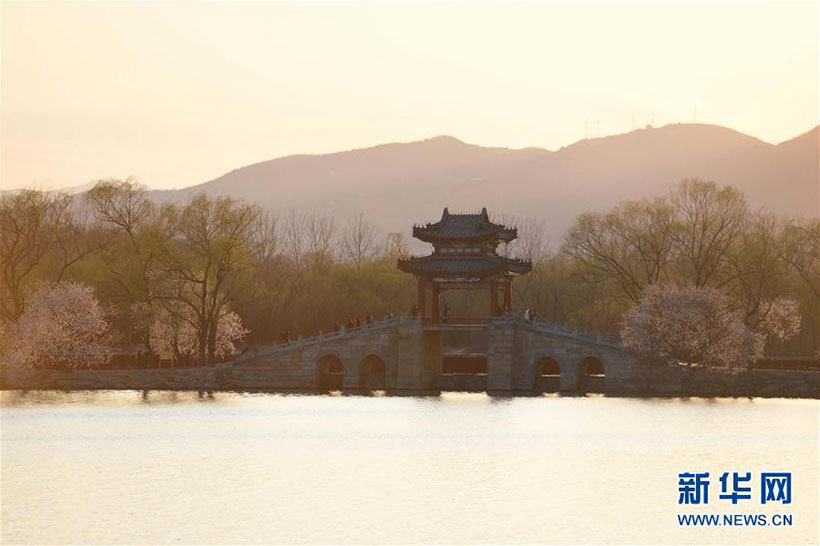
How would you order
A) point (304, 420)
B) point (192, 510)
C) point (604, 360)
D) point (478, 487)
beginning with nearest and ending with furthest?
point (192, 510) < point (478, 487) < point (304, 420) < point (604, 360)

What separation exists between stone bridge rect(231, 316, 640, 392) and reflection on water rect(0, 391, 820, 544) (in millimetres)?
5241

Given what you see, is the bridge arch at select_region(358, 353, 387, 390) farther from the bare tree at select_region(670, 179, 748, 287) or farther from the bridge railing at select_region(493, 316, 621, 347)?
the bare tree at select_region(670, 179, 748, 287)

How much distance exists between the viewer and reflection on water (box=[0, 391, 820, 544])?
4081cm

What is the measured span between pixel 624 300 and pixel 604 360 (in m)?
21.4

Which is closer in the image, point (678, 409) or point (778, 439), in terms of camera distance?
point (778, 439)

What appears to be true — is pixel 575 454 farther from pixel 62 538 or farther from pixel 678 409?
pixel 62 538

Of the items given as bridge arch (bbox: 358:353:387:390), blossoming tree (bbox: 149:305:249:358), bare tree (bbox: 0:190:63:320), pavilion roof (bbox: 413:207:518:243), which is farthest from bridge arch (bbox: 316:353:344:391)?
bare tree (bbox: 0:190:63:320)

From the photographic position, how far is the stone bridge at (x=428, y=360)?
8669cm

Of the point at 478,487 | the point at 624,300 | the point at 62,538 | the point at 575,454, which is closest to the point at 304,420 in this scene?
the point at 575,454

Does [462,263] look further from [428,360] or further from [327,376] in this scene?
[327,376]

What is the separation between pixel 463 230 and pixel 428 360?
912 centimetres

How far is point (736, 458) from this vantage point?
56.2 m

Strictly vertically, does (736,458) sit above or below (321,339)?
below

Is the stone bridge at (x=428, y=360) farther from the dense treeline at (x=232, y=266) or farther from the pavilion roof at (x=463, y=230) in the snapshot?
the pavilion roof at (x=463, y=230)
